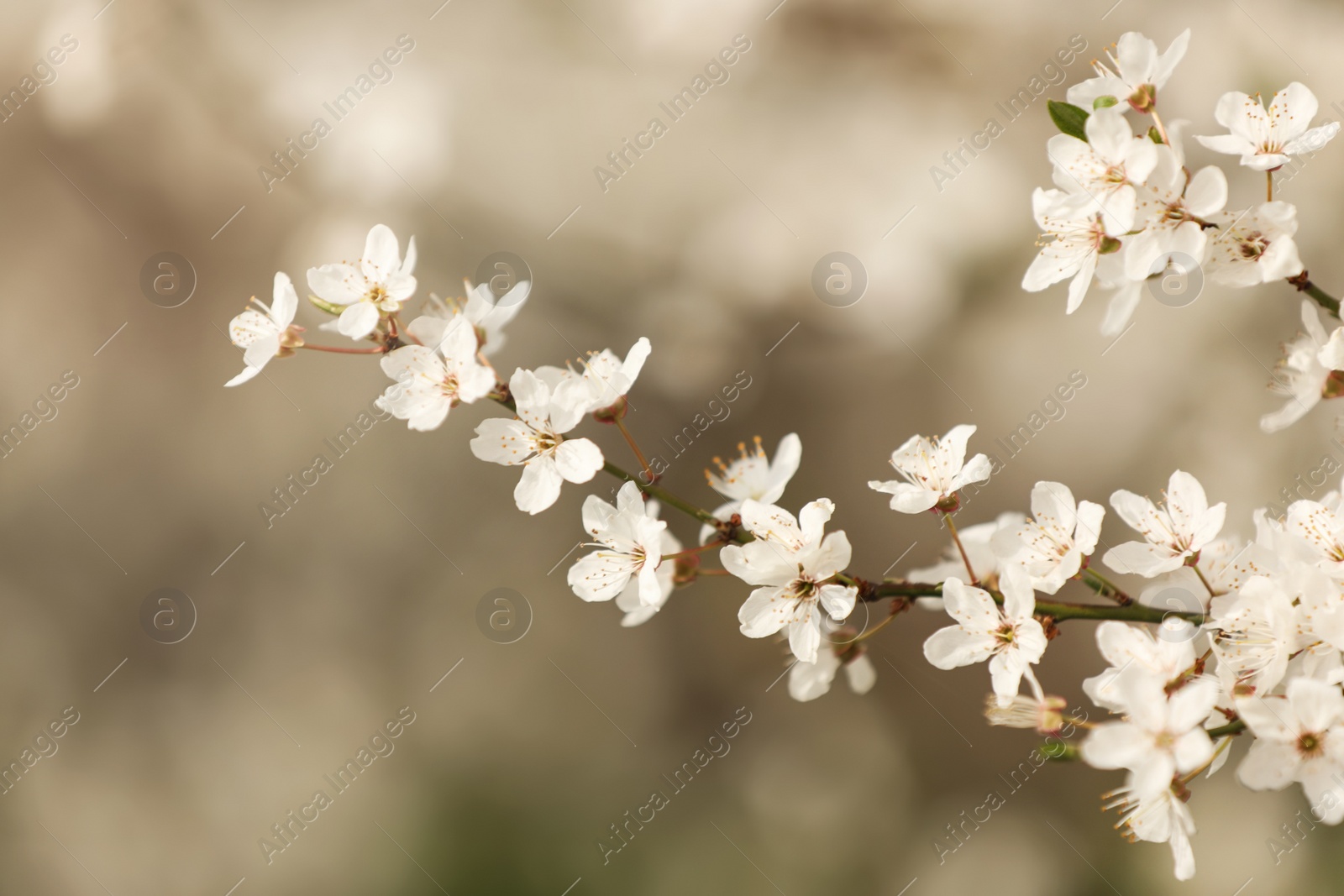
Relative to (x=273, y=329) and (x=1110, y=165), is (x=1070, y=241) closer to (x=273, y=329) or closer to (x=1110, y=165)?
(x=1110, y=165)

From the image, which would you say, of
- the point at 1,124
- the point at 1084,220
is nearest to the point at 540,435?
the point at 1084,220

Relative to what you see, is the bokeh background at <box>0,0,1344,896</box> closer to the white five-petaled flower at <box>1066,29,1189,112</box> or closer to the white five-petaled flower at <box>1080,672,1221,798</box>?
the white five-petaled flower at <box>1066,29,1189,112</box>

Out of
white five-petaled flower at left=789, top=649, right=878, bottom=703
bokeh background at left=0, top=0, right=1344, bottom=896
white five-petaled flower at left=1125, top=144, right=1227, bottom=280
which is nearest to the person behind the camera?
white five-petaled flower at left=1125, top=144, right=1227, bottom=280

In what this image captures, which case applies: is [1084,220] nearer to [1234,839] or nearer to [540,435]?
[540,435]

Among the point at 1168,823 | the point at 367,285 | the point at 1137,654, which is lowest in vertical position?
the point at 1168,823

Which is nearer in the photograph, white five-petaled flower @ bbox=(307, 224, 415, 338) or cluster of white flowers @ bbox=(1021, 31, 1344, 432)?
cluster of white flowers @ bbox=(1021, 31, 1344, 432)

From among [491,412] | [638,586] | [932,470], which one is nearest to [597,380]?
[638,586]

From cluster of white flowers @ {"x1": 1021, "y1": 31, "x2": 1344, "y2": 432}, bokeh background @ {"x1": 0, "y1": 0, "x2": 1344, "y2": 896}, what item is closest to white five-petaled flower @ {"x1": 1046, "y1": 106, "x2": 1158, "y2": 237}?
cluster of white flowers @ {"x1": 1021, "y1": 31, "x2": 1344, "y2": 432}

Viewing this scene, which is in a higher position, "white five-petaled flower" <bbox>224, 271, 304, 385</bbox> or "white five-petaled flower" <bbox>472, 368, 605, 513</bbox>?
"white five-petaled flower" <bbox>224, 271, 304, 385</bbox>
